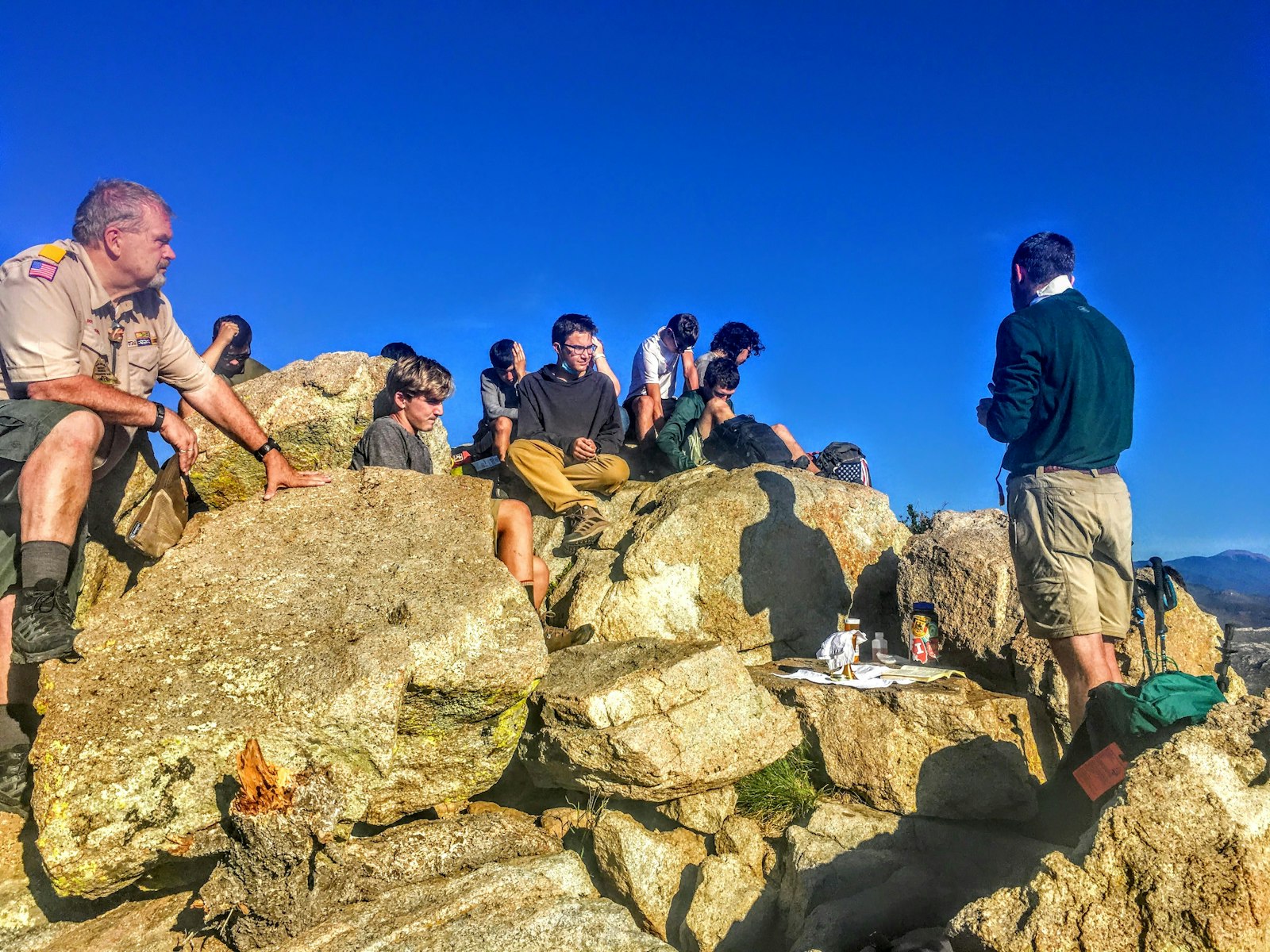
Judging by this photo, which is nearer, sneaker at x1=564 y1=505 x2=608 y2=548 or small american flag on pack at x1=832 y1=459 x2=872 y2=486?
sneaker at x1=564 y1=505 x2=608 y2=548

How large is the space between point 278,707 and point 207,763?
1.33 ft

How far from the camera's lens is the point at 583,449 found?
319 inches

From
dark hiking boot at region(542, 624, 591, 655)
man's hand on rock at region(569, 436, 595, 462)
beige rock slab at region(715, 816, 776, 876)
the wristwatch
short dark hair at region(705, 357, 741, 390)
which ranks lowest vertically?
beige rock slab at region(715, 816, 776, 876)

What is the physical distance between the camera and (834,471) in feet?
28.6

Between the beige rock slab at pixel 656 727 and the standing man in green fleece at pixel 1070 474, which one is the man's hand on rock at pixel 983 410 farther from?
the beige rock slab at pixel 656 727

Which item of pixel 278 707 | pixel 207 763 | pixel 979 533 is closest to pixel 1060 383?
pixel 979 533

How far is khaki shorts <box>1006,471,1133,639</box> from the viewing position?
479 cm

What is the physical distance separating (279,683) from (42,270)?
2591 mm

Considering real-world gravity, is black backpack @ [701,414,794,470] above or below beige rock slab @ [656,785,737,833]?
above

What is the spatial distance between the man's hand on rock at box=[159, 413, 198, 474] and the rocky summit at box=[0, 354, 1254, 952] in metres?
0.39

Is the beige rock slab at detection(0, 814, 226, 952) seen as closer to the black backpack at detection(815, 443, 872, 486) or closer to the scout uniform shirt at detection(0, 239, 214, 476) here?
the scout uniform shirt at detection(0, 239, 214, 476)

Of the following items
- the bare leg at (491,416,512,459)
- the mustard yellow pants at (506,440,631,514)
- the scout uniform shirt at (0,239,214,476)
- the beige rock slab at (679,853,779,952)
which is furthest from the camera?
the bare leg at (491,416,512,459)

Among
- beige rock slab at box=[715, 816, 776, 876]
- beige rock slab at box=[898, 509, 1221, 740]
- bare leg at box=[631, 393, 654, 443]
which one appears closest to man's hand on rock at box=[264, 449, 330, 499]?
beige rock slab at box=[715, 816, 776, 876]

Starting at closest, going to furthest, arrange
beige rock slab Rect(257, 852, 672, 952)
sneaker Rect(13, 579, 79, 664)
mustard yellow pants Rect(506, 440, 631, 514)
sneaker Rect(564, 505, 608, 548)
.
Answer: beige rock slab Rect(257, 852, 672, 952)
sneaker Rect(13, 579, 79, 664)
sneaker Rect(564, 505, 608, 548)
mustard yellow pants Rect(506, 440, 631, 514)
